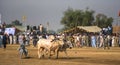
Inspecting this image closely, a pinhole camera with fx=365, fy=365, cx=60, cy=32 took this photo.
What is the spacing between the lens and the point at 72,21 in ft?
346

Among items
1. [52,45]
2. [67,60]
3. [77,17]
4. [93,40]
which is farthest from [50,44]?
[77,17]

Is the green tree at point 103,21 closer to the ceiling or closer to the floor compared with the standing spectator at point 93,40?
closer to the ceiling

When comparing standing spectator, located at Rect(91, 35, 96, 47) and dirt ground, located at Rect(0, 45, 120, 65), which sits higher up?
standing spectator, located at Rect(91, 35, 96, 47)

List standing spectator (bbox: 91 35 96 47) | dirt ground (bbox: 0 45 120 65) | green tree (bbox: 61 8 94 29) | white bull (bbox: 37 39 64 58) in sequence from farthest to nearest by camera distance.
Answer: green tree (bbox: 61 8 94 29)
standing spectator (bbox: 91 35 96 47)
white bull (bbox: 37 39 64 58)
dirt ground (bbox: 0 45 120 65)

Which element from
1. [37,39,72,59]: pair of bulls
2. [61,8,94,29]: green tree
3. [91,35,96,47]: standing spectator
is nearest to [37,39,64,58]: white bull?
[37,39,72,59]: pair of bulls

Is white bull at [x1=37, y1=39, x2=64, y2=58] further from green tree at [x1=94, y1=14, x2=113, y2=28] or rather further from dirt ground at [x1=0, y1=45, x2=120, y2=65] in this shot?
green tree at [x1=94, y1=14, x2=113, y2=28]

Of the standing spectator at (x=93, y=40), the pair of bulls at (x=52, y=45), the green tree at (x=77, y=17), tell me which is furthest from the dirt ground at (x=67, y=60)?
the green tree at (x=77, y=17)

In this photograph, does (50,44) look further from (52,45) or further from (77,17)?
(77,17)

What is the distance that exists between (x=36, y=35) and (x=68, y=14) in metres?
60.1

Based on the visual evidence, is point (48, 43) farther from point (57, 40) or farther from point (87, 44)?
point (87, 44)

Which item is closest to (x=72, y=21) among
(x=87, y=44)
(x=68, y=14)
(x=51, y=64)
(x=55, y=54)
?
(x=68, y=14)

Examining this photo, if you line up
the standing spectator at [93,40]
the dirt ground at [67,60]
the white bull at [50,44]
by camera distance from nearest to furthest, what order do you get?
1. the dirt ground at [67,60]
2. the white bull at [50,44]
3. the standing spectator at [93,40]

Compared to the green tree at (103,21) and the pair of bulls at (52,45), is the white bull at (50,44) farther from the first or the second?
the green tree at (103,21)

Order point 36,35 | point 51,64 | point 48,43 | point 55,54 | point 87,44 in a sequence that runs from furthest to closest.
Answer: point 87,44
point 36,35
point 55,54
point 48,43
point 51,64
